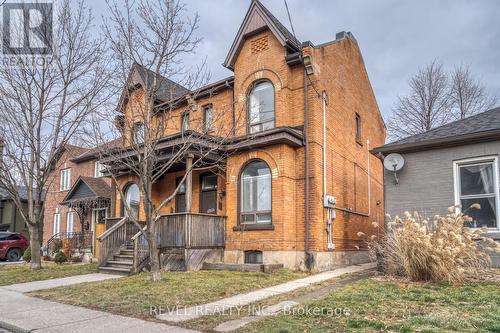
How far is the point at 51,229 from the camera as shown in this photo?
2594 centimetres

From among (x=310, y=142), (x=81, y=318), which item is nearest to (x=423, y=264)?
(x=310, y=142)

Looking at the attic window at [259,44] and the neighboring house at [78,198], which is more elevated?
the attic window at [259,44]

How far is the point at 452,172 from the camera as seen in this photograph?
10.8 m

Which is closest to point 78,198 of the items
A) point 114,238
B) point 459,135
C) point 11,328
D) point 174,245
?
point 114,238

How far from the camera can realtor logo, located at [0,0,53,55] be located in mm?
13914

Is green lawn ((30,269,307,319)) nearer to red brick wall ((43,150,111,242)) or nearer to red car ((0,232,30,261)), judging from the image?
red brick wall ((43,150,111,242))

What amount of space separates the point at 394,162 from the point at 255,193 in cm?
458

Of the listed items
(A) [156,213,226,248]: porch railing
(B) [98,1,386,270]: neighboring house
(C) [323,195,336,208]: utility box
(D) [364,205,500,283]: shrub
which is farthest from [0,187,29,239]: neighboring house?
(D) [364,205,500,283]: shrub

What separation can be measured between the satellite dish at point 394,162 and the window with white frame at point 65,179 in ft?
70.2

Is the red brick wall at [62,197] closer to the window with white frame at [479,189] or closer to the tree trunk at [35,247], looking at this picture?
the tree trunk at [35,247]

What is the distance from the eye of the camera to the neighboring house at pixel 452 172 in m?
10.2

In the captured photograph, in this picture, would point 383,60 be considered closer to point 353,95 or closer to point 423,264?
point 353,95

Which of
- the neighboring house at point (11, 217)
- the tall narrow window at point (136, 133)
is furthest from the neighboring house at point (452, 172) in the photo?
the neighboring house at point (11, 217)

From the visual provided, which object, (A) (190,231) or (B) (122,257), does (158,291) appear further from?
(B) (122,257)
